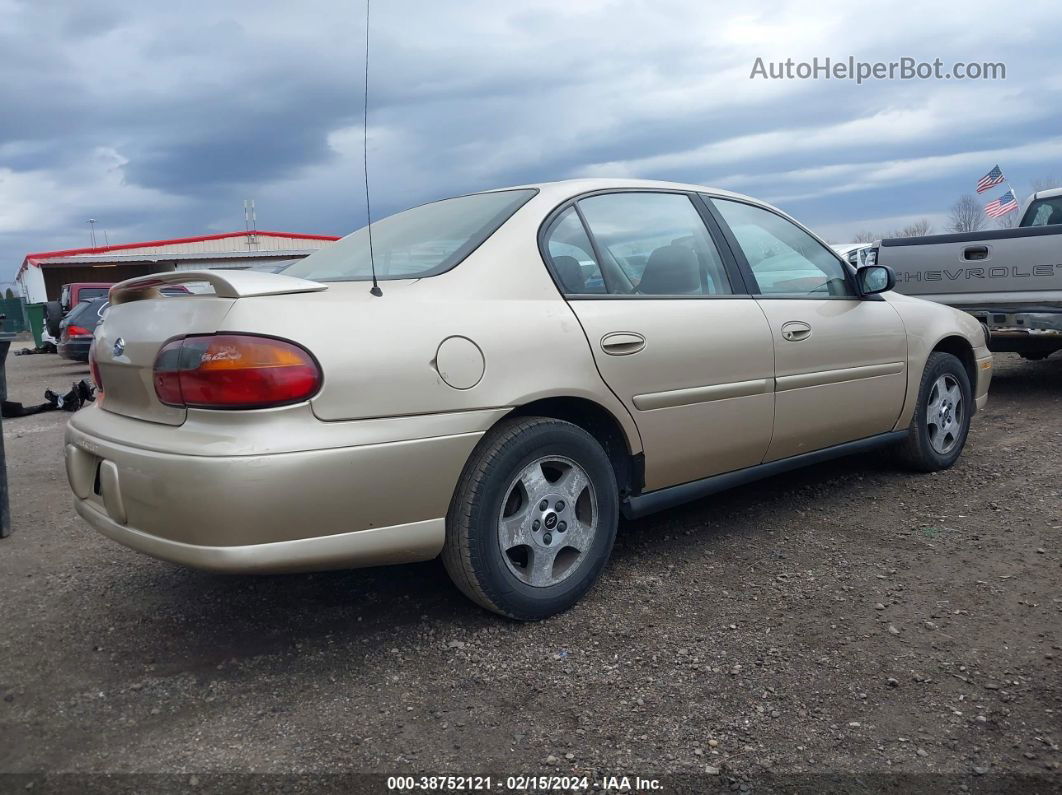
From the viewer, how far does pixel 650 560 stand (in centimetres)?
367

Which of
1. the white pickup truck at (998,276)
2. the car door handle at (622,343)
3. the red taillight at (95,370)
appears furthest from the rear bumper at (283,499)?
the white pickup truck at (998,276)

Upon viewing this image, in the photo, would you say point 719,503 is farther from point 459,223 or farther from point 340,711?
point 340,711

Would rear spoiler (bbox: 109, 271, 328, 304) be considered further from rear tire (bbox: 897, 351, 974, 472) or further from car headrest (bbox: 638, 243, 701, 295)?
rear tire (bbox: 897, 351, 974, 472)

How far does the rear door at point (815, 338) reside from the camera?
12.6ft

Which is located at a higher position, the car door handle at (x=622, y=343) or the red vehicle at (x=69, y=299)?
the red vehicle at (x=69, y=299)

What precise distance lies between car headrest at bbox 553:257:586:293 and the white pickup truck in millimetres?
5105

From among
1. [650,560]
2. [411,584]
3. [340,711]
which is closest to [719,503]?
[650,560]

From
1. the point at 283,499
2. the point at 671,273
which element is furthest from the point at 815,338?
the point at 283,499

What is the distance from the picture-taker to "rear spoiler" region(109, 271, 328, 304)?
2549 millimetres

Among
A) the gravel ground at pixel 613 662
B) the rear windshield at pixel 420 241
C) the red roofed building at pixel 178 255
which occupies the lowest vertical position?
the gravel ground at pixel 613 662

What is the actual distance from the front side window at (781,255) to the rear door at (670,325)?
0.61 feet

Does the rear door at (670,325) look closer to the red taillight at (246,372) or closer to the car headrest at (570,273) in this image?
the car headrest at (570,273)

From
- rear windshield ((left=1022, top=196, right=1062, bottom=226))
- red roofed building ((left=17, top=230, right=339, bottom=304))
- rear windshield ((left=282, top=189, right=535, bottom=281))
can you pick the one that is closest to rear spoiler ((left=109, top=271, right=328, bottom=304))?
rear windshield ((left=282, top=189, right=535, bottom=281))

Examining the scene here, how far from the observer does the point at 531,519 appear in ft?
9.69
